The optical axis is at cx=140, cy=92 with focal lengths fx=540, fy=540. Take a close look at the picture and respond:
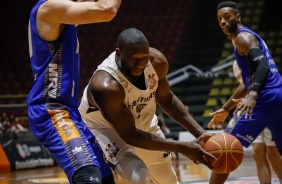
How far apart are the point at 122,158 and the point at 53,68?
100 centimetres

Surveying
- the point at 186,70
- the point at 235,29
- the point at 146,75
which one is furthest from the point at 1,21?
the point at 146,75

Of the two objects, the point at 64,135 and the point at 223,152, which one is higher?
the point at 64,135

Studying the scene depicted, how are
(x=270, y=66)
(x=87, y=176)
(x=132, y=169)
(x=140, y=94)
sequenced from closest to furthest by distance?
(x=87, y=176)
(x=132, y=169)
(x=140, y=94)
(x=270, y=66)

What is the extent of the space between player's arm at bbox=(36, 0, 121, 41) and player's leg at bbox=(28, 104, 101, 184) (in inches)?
21.2

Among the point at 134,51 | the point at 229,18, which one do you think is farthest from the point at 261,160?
the point at 134,51

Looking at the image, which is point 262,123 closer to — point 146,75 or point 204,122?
point 146,75

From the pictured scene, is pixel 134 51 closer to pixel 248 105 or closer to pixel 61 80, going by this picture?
pixel 61 80

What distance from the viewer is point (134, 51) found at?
→ 387 cm

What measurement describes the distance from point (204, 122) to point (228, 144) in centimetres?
1170

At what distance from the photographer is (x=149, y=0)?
19.1 metres

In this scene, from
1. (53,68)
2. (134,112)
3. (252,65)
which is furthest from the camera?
(252,65)

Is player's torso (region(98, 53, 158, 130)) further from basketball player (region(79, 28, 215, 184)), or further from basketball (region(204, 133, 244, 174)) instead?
basketball (region(204, 133, 244, 174))

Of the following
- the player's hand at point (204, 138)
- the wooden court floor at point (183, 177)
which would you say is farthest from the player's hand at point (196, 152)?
the wooden court floor at point (183, 177)

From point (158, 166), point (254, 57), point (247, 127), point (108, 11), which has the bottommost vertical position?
point (247, 127)
